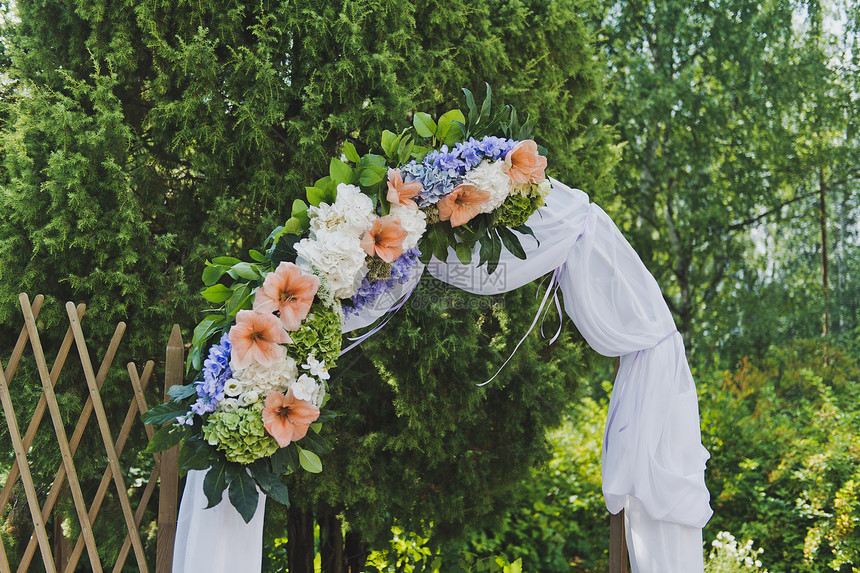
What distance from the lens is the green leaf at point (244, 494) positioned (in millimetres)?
1759

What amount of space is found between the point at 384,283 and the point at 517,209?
0.50 m

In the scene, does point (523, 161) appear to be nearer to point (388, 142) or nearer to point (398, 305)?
point (388, 142)

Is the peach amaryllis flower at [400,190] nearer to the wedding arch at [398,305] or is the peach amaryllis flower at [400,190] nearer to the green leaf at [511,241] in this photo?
the wedding arch at [398,305]

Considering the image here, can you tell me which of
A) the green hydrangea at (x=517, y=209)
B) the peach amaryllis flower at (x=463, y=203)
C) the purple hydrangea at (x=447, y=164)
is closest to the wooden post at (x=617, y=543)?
the green hydrangea at (x=517, y=209)

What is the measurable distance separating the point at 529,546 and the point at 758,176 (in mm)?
4029

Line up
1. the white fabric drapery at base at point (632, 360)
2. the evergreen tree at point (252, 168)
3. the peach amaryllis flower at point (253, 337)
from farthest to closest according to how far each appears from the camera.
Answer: the evergreen tree at point (252, 168) < the white fabric drapery at base at point (632, 360) < the peach amaryllis flower at point (253, 337)

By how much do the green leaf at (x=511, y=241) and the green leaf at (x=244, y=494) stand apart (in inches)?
43.2

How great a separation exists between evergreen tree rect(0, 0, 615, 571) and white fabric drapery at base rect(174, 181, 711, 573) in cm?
54

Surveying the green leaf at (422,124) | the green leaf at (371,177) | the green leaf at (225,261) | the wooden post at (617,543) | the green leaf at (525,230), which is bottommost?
the wooden post at (617,543)

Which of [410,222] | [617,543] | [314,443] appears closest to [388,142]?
[410,222]

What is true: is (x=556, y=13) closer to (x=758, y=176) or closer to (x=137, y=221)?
(x=137, y=221)

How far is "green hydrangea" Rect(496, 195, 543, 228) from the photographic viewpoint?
6.93ft

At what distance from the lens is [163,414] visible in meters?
1.82

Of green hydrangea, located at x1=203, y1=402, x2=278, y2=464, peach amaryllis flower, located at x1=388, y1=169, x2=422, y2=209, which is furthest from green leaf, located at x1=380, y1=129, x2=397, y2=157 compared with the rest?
green hydrangea, located at x1=203, y1=402, x2=278, y2=464
